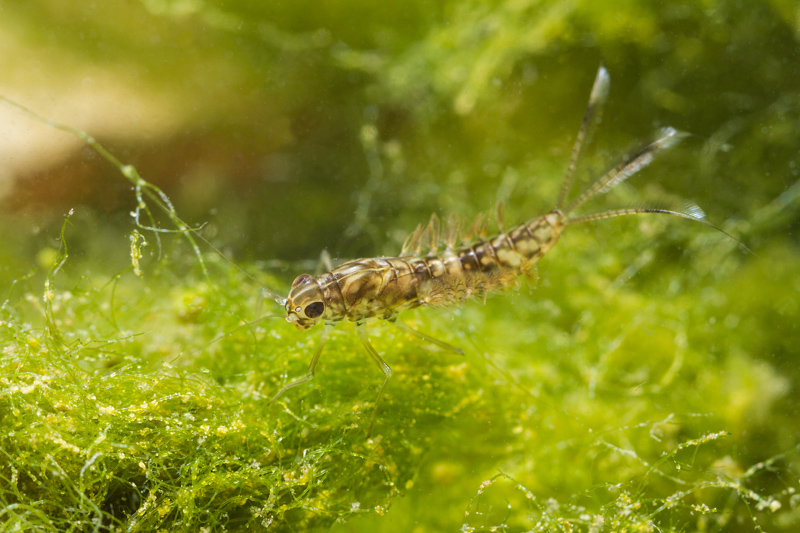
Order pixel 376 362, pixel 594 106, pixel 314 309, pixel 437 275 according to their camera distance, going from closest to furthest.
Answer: pixel 314 309
pixel 376 362
pixel 437 275
pixel 594 106

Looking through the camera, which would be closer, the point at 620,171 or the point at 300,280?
the point at 300,280

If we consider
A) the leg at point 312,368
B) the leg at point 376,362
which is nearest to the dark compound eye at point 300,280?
the leg at point 312,368

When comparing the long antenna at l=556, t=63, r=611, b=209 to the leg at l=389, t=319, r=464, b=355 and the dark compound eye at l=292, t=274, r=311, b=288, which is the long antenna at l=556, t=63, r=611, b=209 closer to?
the leg at l=389, t=319, r=464, b=355

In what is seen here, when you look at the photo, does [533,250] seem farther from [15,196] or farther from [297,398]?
[15,196]

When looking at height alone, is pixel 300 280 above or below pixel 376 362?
above

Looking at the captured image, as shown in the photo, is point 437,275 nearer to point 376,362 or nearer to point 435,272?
point 435,272

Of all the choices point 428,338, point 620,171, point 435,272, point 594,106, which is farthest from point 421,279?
point 594,106

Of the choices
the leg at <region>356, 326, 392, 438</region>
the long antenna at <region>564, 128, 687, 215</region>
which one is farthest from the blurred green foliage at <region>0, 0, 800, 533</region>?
the long antenna at <region>564, 128, 687, 215</region>
